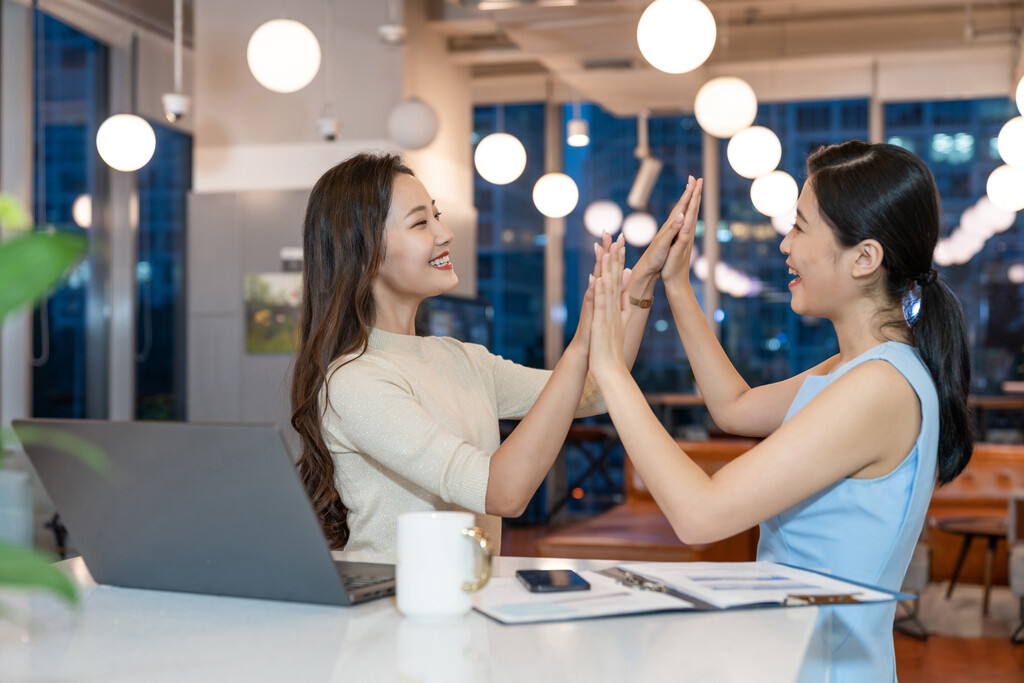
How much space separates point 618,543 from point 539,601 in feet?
10.7

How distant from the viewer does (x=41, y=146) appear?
644cm

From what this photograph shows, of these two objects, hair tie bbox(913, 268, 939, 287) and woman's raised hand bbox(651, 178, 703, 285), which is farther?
woman's raised hand bbox(651, 178, 703, 285)

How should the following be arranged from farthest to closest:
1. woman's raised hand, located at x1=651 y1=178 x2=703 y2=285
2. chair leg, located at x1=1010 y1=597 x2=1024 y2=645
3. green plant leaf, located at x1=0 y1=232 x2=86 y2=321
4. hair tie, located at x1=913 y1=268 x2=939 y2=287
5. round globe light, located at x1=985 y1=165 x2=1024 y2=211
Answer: round globe light, located at x1=985 y1=165 x2=1024 y2=211, chair leg, located at x1=1010 y1=597 x2=1024 y2=645, woman's raised hand, located at x1=651 y1=178 x2=703 y2=285, hair tie, located at x1=913 y1=268 x2=939 y2=287, green plant leaf, located at x1=0 y1=232 x2=86 y2=321

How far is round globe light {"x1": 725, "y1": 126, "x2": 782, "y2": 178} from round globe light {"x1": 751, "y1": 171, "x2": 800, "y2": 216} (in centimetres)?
62

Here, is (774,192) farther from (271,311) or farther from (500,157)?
(271,311)

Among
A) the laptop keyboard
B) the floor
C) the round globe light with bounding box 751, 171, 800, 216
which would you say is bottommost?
the floor

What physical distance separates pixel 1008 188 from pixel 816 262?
4146 mm

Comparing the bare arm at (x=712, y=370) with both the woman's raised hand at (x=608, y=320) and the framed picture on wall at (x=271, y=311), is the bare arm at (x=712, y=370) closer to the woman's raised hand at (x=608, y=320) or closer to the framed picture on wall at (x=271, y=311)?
the woman's raised hand at (x=608, y=320)

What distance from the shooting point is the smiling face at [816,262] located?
1479 millimetres

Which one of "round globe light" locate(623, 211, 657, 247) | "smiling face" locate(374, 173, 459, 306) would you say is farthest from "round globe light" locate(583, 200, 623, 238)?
"smiling face" locate(374, 173, 459, 306)

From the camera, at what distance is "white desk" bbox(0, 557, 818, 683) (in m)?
0.83

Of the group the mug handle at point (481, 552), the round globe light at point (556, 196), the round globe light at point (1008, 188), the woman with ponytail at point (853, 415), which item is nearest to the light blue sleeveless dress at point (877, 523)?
the woman with ponytail at point (853, 415)

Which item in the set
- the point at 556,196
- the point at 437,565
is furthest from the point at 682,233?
the point at 556,196

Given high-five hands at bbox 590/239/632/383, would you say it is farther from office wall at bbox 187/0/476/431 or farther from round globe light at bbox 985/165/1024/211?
office wall at bbox 187/0/476/431
